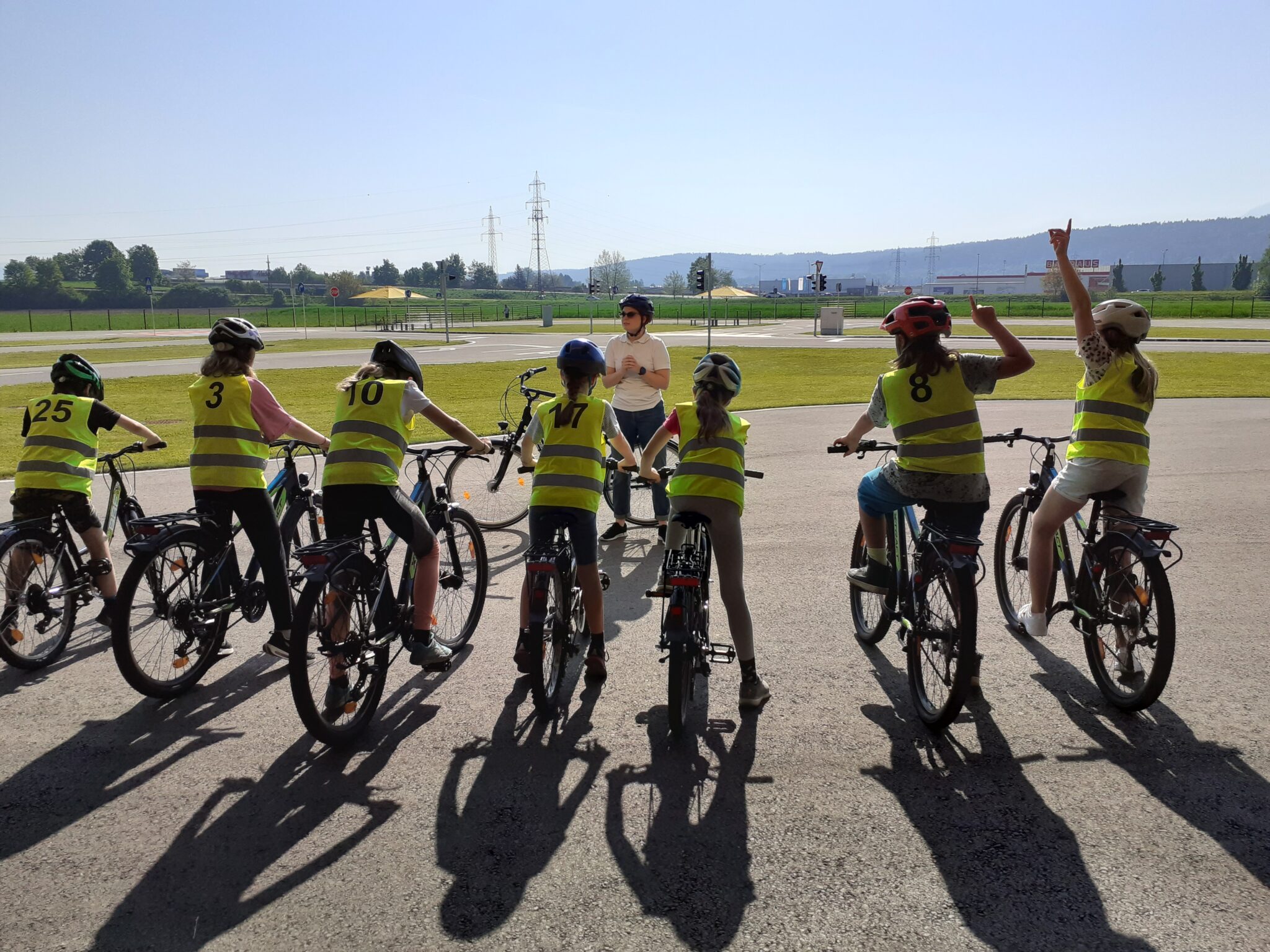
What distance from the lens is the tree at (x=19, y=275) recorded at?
A: 373 ft

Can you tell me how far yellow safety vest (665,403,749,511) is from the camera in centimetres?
469

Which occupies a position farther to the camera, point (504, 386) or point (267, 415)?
point (504, 386)

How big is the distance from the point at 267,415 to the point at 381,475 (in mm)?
853

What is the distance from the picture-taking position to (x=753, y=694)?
481 cm

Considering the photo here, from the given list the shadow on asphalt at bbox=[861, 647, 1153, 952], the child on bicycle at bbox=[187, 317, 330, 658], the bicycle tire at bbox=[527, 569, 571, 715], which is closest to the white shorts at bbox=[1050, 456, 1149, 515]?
the shadow on asphalt at bbox=[861, 647, 1153, 952]

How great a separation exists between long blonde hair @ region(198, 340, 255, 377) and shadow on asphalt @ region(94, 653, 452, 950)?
6.60 feet

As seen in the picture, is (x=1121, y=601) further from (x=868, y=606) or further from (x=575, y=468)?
(x=575, y=468)

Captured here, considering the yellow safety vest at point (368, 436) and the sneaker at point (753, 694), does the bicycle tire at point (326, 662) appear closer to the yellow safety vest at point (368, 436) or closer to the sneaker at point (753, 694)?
the yellow safety vest at point (368, 436)

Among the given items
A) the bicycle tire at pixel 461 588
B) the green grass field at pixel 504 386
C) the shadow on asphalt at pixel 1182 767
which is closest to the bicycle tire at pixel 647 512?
the bicycle tire at pixel 461 588

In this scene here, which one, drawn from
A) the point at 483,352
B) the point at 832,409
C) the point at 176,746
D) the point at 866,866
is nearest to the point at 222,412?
the point at 176,746

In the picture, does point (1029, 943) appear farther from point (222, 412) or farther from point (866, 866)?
point (222, 412)

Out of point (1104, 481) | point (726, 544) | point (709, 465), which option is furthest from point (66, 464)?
point (1104, 481)

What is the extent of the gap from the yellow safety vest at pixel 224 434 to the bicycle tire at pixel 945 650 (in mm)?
3610

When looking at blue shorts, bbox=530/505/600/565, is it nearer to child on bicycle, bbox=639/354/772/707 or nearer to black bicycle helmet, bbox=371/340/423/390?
child on bicycle, bbox=639/354/772/707
